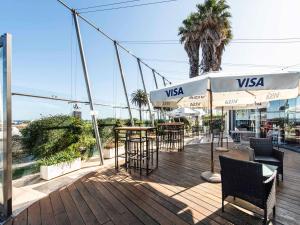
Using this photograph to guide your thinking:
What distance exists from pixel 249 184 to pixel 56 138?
4.47 meters

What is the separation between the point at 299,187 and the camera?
288 cm

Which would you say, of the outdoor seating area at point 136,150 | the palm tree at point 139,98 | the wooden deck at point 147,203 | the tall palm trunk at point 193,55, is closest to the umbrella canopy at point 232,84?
the outdoor seating area at point 136,150

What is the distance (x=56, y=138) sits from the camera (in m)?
4.45

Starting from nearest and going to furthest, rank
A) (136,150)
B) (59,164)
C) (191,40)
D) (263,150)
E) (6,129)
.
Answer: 1. (6,129)
2. (263,150)
3. (59,164)
4. (136,150)
5. (191,40)

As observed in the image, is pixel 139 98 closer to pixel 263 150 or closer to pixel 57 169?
pixel 57 169

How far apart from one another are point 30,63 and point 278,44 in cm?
1260

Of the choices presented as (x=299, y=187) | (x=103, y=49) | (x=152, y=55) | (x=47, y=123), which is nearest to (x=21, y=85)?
(x=47, y=123)

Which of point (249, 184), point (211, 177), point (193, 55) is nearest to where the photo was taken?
point (249, 184)

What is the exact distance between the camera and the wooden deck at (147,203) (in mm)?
2031

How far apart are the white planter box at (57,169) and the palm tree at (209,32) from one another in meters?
9.74

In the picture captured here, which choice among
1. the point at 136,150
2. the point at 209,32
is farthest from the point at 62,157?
the point at 209,32

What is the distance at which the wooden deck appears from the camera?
203cm

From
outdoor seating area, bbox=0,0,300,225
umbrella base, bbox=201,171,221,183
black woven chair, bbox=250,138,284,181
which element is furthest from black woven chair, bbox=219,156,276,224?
black woven chair, bbox=250,138,284,181

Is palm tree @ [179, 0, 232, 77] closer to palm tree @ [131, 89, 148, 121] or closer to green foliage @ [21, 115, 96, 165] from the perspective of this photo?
palm tree @ [131, 89, 148, 121]
